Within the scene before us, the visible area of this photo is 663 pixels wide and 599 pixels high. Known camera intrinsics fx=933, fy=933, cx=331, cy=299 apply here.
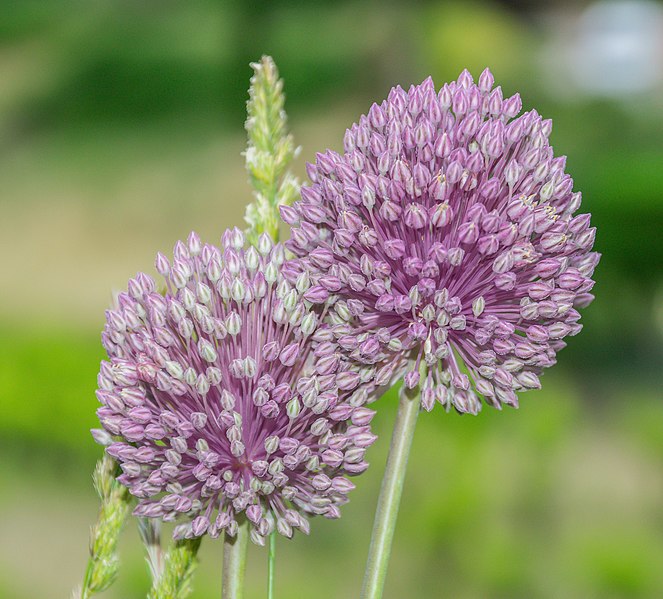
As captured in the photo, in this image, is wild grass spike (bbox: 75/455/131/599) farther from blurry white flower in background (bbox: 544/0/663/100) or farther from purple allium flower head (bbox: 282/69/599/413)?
blurry white flower in background (bbox: 544/0/663/100)

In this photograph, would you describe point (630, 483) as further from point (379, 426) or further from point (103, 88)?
point (103, 88)

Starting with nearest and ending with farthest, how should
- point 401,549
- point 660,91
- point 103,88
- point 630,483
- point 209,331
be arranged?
point 209,331 → point 401,549 → point 630,483 → point 660,91 → point 103,88

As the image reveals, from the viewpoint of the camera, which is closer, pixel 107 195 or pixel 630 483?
pixel 630 483

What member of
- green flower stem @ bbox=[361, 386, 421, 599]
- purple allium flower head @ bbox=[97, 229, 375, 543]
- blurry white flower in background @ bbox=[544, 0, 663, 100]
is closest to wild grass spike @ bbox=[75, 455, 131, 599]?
purple allium flower head @ bbox=[97, 229, 375, 543]

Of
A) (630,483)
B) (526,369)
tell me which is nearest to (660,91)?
(630,483)

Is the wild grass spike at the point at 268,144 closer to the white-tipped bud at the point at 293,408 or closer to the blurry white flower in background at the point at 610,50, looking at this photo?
the white-tipped bud at the point at 293,408

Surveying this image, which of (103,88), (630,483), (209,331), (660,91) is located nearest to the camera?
(209,331)

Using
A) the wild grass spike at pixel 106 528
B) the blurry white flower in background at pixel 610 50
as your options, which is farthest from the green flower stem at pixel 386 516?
the blurry white flower in background at pixel 610 50
